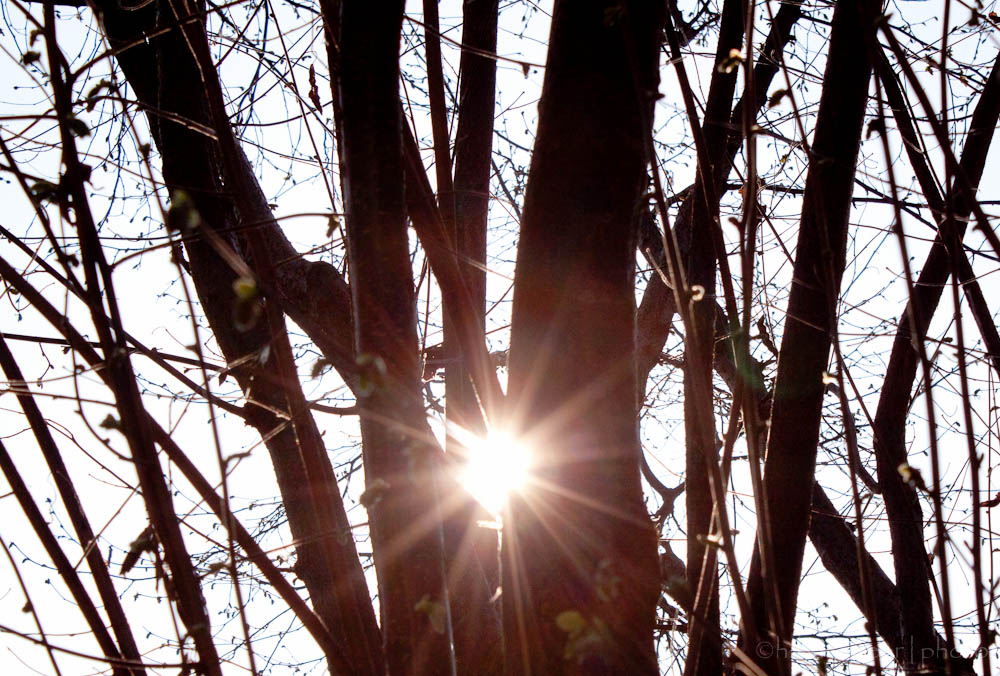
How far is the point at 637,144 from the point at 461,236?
110 cm

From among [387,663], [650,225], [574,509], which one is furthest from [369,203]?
[650,225]

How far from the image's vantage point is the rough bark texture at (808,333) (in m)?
1.56

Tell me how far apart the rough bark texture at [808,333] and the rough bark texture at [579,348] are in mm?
470

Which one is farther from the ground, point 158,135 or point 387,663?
point 158,135

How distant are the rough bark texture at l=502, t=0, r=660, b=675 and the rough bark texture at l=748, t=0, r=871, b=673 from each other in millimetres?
470

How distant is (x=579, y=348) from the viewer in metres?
1.23

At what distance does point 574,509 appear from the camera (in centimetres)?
119

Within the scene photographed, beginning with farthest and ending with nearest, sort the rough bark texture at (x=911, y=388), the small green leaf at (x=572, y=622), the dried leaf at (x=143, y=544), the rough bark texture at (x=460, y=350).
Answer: the rough bark texture at (x=911, y=388), the rough bark texture at (x=460, y=350), the dried leaf at (x=143, y=544), the small green leaf at (x=572, y=622)

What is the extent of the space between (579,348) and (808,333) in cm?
62

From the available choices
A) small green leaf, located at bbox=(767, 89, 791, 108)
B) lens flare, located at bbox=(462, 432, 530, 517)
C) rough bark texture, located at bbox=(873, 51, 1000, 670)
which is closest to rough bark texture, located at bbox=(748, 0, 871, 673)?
rough bark texture, located at bbox=(873, 51, 1000, 670)

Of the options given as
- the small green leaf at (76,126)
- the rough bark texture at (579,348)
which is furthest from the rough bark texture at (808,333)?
the small green leaf at (76,126)

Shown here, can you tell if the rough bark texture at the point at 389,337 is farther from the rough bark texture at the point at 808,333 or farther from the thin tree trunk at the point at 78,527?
the rough bark texture at the point at 808,333

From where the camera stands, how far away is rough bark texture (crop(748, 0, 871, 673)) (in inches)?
61.2

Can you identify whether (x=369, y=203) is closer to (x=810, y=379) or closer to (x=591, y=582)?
(x=591, y=582)
